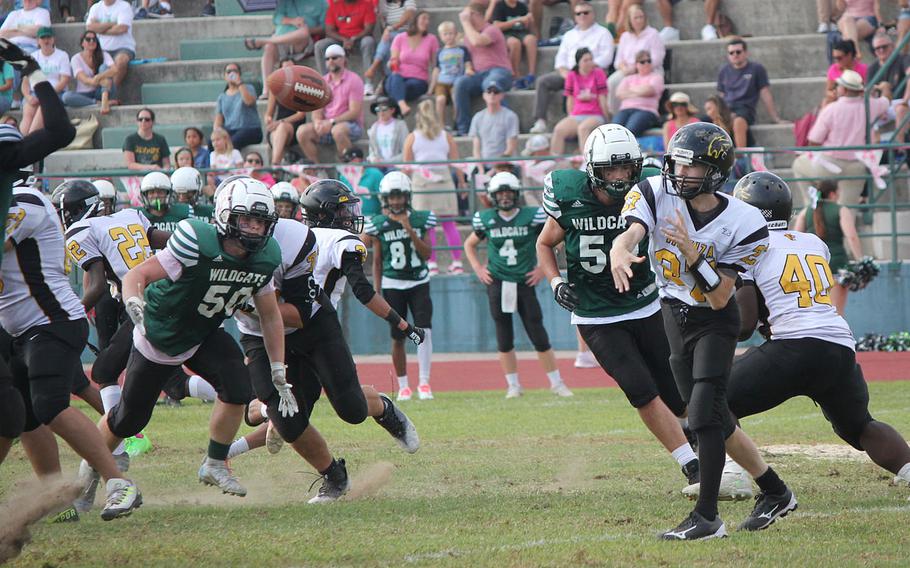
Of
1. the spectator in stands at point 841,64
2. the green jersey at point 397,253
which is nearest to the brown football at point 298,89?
the green jersey at point 397,253

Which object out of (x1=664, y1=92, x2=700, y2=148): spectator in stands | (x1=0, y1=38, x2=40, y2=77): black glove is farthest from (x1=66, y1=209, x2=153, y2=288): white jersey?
(x1=664, y1=92, x2=700, y2=148): spectator in stands

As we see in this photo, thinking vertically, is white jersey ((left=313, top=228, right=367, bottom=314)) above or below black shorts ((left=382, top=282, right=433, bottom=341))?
above

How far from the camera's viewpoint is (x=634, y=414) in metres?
9.90

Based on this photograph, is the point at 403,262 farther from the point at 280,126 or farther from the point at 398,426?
the point at 280,126

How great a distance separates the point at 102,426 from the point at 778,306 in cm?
350

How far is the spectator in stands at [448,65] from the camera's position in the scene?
1673 centimetres

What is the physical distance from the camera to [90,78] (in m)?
18.4

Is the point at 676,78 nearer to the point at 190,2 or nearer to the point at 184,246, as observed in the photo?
the point at 190,2

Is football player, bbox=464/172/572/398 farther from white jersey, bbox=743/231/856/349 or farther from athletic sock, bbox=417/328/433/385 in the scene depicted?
white jersey, bbox=743/231/856/349

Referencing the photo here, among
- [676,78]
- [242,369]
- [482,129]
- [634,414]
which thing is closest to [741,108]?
[676,78]

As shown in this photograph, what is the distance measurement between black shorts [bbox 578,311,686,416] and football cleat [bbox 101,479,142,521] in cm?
240

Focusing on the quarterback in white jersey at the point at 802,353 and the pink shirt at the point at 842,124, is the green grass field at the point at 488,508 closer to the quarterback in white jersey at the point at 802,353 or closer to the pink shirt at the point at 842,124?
the quarterback in white jersey at the point at 802,353

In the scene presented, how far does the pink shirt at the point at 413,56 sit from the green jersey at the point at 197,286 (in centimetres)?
1100

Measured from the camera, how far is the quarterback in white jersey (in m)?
5.64
